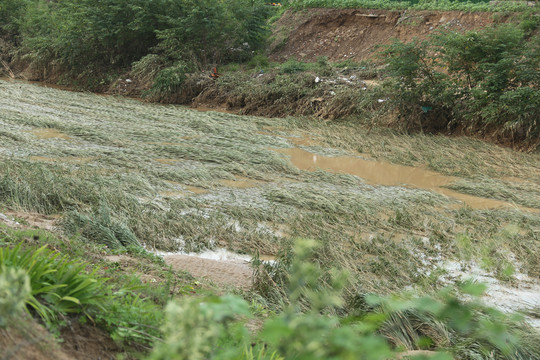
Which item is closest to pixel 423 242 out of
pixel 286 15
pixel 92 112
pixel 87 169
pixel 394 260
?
pixel 394 260

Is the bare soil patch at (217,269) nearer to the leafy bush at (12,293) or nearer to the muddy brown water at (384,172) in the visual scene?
the leafy bush at (12,293)

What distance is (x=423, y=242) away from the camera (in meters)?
6.13

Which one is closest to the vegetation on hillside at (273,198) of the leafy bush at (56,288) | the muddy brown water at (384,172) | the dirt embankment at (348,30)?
the leafy bush at (56,288)

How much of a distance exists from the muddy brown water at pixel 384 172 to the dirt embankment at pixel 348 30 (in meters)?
11.2

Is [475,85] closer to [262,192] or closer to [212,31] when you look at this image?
[262,192]

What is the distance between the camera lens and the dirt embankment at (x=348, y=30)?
20562 mm

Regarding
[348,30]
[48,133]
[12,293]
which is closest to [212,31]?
[348,30]

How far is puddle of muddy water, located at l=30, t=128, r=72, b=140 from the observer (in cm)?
1009

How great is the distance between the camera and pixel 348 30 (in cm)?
2272

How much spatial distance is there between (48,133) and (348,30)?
16.2 m

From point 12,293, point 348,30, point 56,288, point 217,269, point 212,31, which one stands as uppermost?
point 348,30

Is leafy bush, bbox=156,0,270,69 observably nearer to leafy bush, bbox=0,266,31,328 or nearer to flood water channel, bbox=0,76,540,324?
flood water channel, bbox=0,76,540,324

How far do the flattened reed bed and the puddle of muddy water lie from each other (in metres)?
0.13

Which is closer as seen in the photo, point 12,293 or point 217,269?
point 12,293
